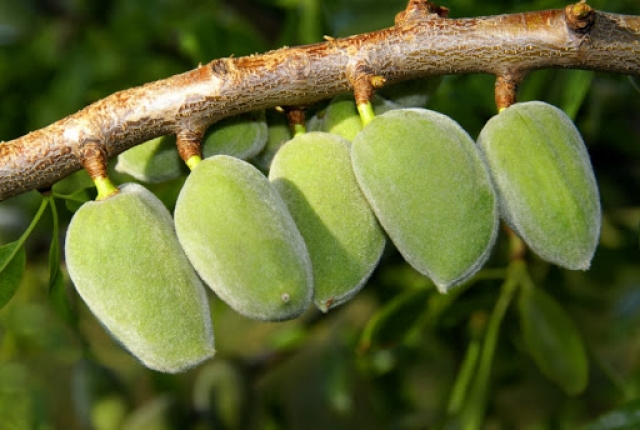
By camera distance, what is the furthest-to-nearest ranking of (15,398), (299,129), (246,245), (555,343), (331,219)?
(15,398) < (555,343) < (299,129) < (331,219) < (246,245)

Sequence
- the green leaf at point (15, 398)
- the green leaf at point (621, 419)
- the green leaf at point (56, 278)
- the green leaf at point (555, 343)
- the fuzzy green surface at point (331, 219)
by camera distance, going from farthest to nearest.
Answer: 1. the green leaf at point (15, 398)
2. the green leaf at point (555, 343)
3. the green leaf at point (621, 419)
4. the green leaf at point (56, 278)
5. the fuzzy green surface at point (331, 219)

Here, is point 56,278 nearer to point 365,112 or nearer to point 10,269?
point 10,269

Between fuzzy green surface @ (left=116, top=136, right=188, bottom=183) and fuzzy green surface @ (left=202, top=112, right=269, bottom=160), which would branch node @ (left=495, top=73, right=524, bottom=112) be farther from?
fuzzy green surface @ (left=116, top=136, right=188, bottom=183)

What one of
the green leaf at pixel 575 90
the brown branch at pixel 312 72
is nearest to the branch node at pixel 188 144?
the brown branch at pixel 312 72

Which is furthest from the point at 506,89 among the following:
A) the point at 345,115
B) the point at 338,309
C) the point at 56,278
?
the point at 338,309

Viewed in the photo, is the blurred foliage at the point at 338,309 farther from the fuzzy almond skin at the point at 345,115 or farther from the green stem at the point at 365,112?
the green stem at the point at 365,112

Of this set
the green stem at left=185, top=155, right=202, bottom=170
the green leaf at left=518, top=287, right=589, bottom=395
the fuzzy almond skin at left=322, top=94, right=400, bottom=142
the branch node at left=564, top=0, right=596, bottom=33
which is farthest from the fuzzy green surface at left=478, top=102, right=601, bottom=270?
the green leaf at left=518, top=287, right=589, bottom=395
